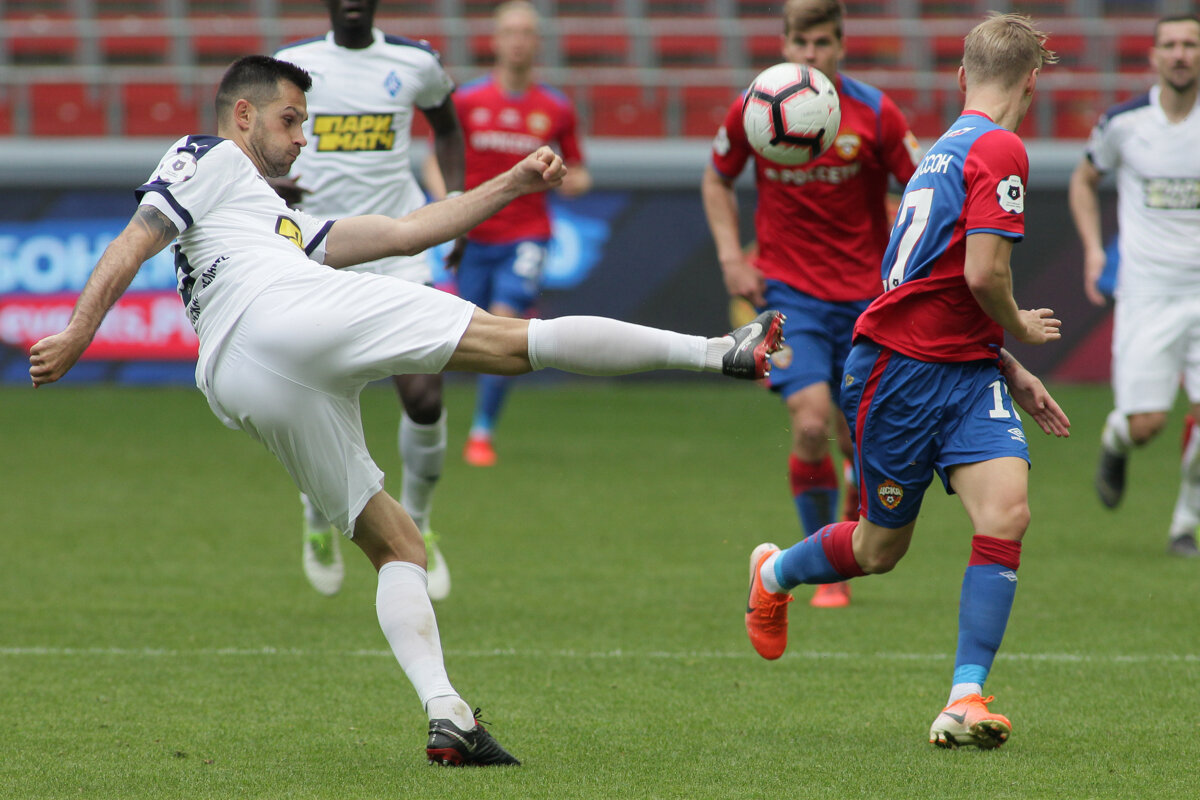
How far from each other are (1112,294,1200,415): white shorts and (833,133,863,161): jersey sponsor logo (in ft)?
7.62

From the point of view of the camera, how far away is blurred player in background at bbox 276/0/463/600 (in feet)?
21.9

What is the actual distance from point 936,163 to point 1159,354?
391cm

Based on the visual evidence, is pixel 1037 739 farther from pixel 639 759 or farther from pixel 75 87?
pixel 75 87

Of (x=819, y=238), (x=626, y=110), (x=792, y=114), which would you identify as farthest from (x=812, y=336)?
(x=626, y=110)

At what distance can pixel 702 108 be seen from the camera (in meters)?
16.9

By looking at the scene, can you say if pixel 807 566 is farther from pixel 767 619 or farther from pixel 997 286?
pixel 997 286

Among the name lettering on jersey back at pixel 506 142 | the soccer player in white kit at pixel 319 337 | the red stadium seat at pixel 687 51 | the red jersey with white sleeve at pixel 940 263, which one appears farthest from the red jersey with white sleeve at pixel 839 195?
the red stadium seat at pixel 687 51

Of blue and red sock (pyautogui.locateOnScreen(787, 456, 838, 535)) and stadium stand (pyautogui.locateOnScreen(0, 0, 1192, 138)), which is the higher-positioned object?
stadium stand (pyautogui.locateOnScreen(0, 0, 1192, 138))

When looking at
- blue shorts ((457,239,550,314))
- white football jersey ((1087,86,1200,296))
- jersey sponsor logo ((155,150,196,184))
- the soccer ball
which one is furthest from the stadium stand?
jersey sponsor logo ((155,150,196,184))

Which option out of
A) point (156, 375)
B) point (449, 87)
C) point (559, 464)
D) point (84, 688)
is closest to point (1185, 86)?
point (449, 87)

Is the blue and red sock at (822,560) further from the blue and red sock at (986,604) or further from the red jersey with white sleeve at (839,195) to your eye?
the red jersey with white sleeve at (839,195)

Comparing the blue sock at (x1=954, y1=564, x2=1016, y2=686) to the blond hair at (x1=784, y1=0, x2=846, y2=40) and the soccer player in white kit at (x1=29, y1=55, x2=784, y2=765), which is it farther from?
the blond hair at (x1=784, y1=0, x2=846, y2=40)

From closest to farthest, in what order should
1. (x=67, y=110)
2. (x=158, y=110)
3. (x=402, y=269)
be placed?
(x=402, y=269) < (x=67, y=110) < (x=158, y=110)

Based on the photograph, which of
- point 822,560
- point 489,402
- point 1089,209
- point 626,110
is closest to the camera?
point 822,560
